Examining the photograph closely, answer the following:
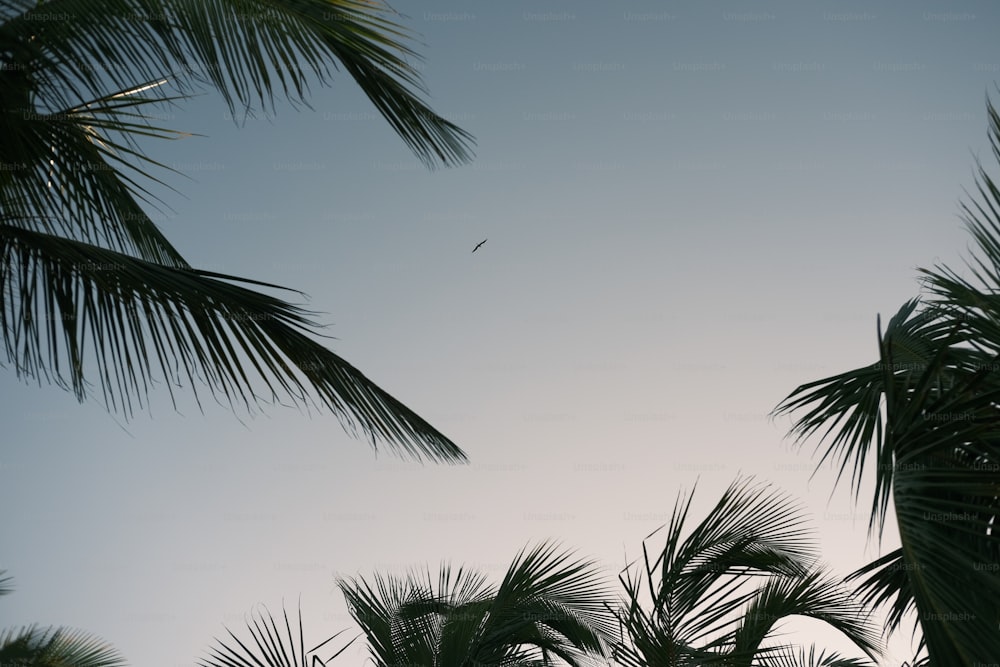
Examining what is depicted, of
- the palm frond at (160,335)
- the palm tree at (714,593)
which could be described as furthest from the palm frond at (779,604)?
the palm frond at (160,335)

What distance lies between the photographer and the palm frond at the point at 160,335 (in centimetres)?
226

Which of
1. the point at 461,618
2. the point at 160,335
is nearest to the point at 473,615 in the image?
the point at 461,618

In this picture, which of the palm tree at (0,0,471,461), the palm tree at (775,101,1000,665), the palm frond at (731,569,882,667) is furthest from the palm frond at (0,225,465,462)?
the palm frond at (731,569,882,667)

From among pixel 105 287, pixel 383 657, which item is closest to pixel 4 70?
pixel 105 287

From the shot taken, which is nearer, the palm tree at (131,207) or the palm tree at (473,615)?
the palm tree at (131,207)

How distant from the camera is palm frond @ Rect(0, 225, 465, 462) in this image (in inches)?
89.0

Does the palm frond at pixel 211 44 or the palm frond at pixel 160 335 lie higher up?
the palm frond at pixel 211 44

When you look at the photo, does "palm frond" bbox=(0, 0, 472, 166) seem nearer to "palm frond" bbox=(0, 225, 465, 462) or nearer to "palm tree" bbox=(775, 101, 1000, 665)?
"palm frond" bbox=(0, 225, 465, 462)

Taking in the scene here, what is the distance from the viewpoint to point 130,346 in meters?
2.43

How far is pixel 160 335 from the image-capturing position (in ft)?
7.75

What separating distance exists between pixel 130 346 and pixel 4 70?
0.91 metres

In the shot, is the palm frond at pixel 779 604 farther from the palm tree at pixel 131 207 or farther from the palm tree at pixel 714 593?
the palm tree at pixel 131 207

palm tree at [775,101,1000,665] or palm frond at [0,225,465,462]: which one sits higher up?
palm frond at [0,225,465,462]

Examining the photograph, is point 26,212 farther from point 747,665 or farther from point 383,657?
point 747,665
